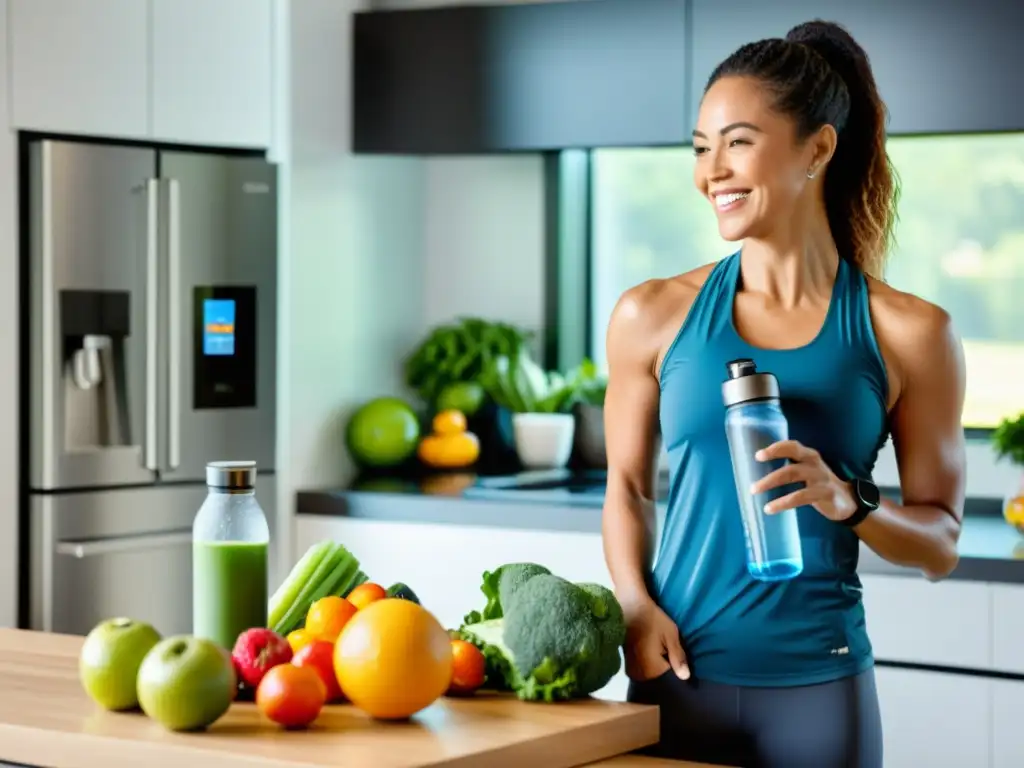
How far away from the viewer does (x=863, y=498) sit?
192cm

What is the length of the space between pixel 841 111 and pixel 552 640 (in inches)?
29.3

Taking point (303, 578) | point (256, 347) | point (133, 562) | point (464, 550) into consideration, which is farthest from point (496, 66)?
point (303, 578)

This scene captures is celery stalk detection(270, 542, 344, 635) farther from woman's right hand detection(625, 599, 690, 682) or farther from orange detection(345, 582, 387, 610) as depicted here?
woman's right hand detection(625, 599, 690, 682)

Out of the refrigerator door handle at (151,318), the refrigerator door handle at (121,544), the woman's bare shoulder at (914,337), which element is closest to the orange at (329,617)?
the woman's bare shoulder at (914,337)

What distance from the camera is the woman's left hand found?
1.79m

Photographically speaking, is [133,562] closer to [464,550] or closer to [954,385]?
[464,550]

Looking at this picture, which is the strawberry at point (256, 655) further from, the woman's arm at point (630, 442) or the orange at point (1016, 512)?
the orange at point (1016, 512)

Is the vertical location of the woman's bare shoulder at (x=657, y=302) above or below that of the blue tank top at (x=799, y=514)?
above

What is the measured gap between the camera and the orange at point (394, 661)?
1.81 meters

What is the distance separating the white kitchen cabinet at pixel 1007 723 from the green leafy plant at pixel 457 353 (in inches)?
67.4

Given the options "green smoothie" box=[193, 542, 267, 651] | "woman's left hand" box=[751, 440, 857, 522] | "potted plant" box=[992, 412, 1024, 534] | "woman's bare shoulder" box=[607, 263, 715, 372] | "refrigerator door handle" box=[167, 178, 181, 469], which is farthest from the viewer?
"refrigerator door handle" box=[167, 178, 181, 469]

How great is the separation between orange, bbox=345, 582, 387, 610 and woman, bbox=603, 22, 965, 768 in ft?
Result: 1.01

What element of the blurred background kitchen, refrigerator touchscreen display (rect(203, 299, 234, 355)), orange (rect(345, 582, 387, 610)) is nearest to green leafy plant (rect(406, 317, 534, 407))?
the blurred background kitchen

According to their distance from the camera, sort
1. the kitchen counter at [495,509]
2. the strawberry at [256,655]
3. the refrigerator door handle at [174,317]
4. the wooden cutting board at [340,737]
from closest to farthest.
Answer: the wooden cutting board at [340,737], the strawberry at [256,655], the kitchen counter at [495,509], the refrigerator door handle at [174,317]
